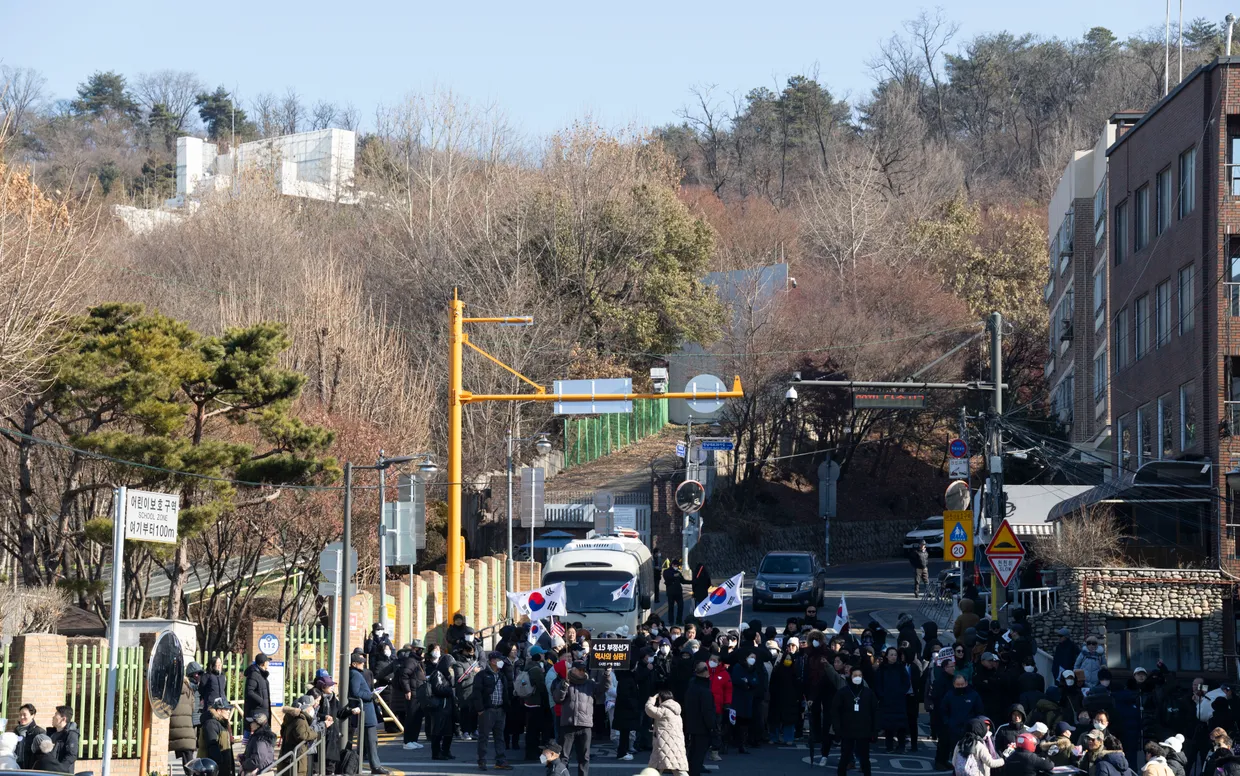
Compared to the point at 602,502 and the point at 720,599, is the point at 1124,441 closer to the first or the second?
the point at 602,502

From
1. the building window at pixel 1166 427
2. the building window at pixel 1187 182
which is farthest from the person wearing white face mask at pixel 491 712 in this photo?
the building window at pixel 1187 182

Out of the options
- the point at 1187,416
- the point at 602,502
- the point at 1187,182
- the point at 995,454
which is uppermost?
the point at 1187,182

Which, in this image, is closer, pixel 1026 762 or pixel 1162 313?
pixel 1026 762

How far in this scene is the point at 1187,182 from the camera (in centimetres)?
3806

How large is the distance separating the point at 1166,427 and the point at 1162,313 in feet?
9.89

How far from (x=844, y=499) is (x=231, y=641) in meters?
35.6

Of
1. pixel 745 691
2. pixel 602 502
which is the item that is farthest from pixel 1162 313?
pixel 745 691

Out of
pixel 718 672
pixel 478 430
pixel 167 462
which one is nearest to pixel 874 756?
pixel 718 672

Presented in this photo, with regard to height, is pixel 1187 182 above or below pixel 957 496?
above

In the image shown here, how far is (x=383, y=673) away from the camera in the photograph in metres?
Answer: 24.3

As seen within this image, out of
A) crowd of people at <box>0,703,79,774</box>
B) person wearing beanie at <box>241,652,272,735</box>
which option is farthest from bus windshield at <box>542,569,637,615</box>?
crowd of people at <box>0,703,79,774</box>

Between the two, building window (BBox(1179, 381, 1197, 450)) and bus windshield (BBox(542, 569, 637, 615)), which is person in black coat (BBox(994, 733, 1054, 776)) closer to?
bus windshield (BBox(542, 569, 637, 615))

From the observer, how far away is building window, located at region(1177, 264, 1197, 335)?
3733 cm

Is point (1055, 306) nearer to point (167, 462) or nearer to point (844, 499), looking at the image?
point (844, 499)
